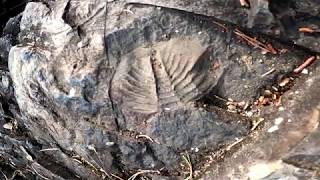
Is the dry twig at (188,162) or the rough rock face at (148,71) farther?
the dry twig at (188,162)

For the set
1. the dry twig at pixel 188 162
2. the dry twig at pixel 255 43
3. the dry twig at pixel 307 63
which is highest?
the dry twig at pixel 255 43

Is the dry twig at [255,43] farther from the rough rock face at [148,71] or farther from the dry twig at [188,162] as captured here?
the dry twig at [188,162]

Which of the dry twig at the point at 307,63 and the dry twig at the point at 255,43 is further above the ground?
the dry twig at the point at 255,43

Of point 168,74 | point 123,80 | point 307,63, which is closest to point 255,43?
point 307,63

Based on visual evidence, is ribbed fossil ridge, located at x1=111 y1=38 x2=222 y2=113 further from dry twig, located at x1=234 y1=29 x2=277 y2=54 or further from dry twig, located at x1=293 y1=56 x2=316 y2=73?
dry twig, located at x1=293 y1=56 x2=316 y2=73

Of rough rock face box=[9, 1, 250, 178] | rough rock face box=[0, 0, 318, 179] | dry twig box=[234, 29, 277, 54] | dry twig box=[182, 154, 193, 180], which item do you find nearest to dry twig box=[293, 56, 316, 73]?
rough rock face box=[0, 0, 318, 179]

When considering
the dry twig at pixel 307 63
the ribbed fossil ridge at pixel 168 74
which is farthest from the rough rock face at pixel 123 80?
the dry twig at pixel 307 63

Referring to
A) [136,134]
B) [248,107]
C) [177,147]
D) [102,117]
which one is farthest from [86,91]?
[248,107]

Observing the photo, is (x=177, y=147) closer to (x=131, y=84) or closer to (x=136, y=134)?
(x=136, y=134)
